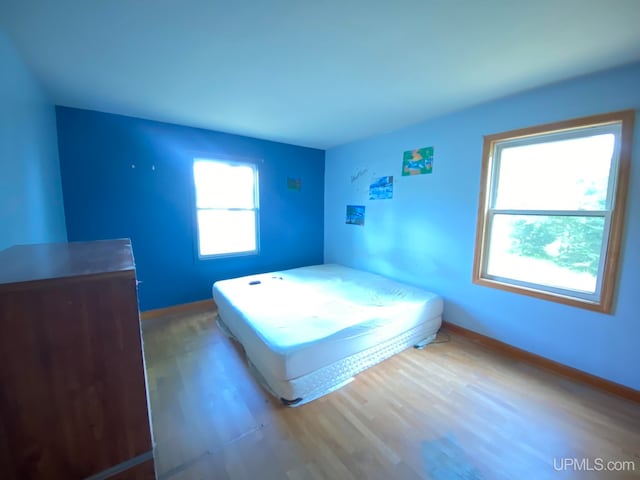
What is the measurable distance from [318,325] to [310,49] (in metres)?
1.97

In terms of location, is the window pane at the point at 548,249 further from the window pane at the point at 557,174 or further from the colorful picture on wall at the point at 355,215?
the colorful picture on wall at the point at 355,215

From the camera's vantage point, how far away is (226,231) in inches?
142

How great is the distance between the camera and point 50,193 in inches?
88.2

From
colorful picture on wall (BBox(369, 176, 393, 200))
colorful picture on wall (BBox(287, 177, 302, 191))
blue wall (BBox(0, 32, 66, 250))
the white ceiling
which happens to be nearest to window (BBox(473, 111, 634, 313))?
the white ceiling

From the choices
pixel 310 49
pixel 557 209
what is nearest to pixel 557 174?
pixel 557 209

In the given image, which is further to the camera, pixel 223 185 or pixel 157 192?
pixel 223 185

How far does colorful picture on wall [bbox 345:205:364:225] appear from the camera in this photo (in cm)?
384

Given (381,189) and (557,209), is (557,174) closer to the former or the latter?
(557,209)

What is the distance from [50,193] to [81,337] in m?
2.37

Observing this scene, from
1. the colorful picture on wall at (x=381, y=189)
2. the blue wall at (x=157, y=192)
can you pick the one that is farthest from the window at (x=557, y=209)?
the blue wall at (x=157, y=192)

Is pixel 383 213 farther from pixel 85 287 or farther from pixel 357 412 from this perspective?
pixel 85 287

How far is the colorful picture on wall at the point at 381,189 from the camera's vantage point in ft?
11.1

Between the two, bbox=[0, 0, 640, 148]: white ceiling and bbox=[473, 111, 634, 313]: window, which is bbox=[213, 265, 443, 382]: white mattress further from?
bbox=[0, 0, 640, 148]: white ceiling

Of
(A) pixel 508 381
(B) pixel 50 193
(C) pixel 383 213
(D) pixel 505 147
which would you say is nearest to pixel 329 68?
(D) pixel 505 147
